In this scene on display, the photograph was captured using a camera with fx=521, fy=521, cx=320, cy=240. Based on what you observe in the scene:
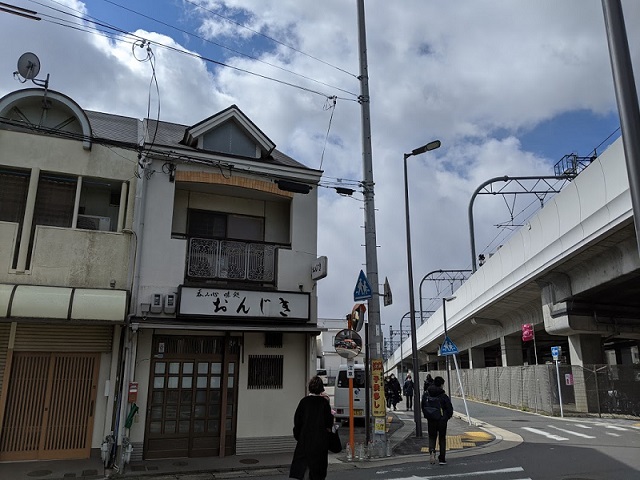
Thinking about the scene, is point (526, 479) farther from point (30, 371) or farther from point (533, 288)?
point (533, 288)

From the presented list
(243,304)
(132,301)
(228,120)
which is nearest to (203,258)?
(243,304)

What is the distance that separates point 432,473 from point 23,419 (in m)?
9.15

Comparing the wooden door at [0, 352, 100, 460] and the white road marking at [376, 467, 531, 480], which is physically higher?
the wooden door at [0, 352, 100, 460]

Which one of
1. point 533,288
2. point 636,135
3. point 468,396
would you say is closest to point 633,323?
point 533,288

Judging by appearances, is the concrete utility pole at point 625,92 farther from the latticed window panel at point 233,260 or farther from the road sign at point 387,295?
the latticed window panel at point 233,260

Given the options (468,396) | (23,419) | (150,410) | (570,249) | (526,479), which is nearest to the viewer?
(526,479)

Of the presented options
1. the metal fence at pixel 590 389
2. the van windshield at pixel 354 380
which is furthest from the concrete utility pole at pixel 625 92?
the metal fence at pixel 590 389

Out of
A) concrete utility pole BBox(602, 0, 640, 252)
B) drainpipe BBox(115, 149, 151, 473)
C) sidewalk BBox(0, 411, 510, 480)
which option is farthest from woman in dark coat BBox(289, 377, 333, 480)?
drainpipe BBox(115, 149, 151, 473)

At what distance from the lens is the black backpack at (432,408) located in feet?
37.8

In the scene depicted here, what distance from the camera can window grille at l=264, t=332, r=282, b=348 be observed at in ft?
45.7

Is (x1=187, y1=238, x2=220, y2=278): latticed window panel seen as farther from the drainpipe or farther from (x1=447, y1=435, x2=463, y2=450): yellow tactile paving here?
(x1=447, y1=435, x2=463, y2=450): yellow tactile paving

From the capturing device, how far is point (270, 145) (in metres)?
15.3

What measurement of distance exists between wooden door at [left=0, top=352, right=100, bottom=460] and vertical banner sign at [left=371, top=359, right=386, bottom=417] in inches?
266

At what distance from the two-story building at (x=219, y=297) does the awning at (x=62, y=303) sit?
59 cm
